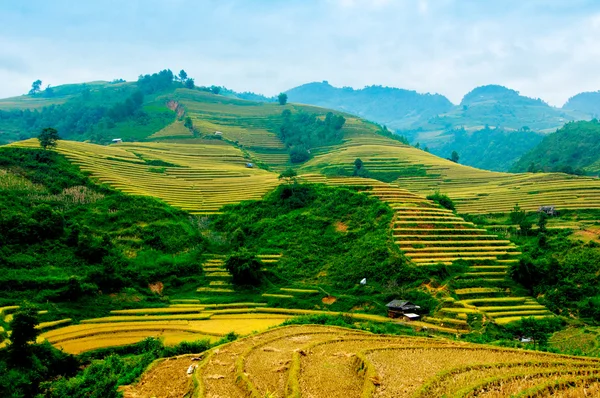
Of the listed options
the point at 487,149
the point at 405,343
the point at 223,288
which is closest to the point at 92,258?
the point at 223,288

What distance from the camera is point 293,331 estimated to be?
21531mm

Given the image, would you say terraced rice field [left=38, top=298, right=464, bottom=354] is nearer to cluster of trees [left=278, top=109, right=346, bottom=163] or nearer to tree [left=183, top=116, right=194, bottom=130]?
cluster of trees [left=278, top=109, right=346, bottom=163]

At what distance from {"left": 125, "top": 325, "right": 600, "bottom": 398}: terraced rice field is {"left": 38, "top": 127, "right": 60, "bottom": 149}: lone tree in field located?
38517 millimetres

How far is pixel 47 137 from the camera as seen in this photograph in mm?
47375

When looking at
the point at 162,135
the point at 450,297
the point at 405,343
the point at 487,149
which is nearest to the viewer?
the point at 405,343

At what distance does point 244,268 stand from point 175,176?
2679 cm

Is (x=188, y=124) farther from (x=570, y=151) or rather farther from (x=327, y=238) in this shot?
(x=570, y=151)

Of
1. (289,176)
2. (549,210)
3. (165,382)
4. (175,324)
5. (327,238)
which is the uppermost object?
(289,176)

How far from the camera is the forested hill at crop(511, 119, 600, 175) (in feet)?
279

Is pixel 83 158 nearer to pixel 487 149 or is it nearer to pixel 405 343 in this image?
pixel 405 343

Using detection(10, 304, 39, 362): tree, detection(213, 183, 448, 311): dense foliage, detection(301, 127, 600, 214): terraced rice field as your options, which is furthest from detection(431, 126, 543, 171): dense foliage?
detection(10, 304, 39, 362): tree

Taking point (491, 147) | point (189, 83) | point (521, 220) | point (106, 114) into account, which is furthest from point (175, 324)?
point (491, 147)

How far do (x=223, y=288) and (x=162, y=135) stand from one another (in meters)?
61.5

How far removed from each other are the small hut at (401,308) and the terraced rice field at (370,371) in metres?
8.39
